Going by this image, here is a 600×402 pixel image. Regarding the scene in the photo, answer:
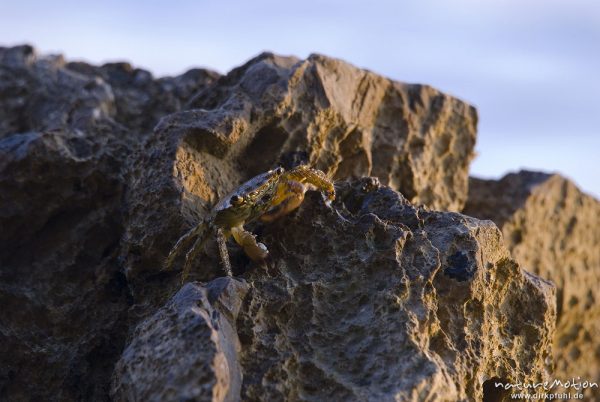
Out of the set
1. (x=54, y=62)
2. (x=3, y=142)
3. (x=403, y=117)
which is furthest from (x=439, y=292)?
(x=54, y=62)

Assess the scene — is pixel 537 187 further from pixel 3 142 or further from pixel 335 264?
pixel 3 142

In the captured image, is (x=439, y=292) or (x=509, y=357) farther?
(x=509, y=357)

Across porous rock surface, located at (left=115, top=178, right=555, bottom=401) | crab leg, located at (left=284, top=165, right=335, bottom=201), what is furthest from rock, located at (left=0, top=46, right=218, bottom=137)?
porous rock surface, located at (left=115, top=178, right=555, bottom=401)

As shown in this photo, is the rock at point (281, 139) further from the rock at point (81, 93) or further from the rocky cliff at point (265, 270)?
the rock at point (81, 93)

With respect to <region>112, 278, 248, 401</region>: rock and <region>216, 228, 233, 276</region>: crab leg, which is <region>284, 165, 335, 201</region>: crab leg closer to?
<region>216, 228, 233, 276</region>: crab leg

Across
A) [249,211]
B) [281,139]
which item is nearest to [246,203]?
[249,211]

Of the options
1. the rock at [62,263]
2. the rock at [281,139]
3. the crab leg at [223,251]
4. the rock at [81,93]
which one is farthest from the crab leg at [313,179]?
the rock at [81,93]
